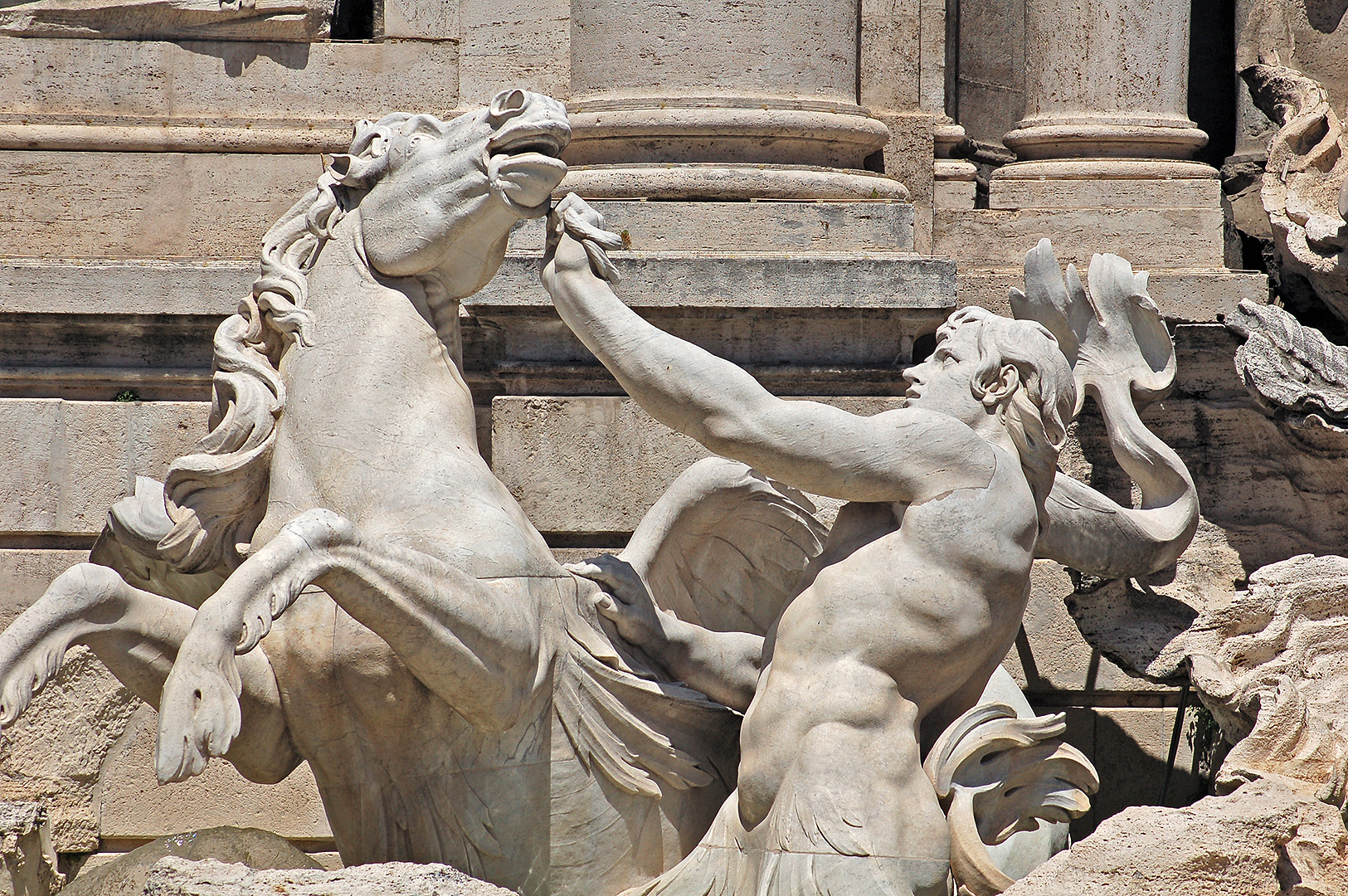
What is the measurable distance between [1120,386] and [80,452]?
331cm

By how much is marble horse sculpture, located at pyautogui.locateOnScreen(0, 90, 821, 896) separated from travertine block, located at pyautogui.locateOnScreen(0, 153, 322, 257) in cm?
187

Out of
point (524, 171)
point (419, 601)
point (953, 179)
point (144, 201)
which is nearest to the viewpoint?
point (419, 601)

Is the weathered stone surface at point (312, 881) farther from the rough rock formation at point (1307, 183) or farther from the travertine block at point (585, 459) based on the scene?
the rough rock formation at point (1307, 183)

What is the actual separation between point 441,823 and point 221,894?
0.57 meters

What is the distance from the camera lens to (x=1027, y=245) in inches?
243

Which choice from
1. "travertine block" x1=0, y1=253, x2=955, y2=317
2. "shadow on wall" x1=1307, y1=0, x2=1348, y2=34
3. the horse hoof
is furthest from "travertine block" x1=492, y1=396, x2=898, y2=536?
"shadow on wall" x1=1307, y1=0, x2=1348, y2=34

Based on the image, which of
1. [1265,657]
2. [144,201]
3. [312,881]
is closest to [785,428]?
[312,881]

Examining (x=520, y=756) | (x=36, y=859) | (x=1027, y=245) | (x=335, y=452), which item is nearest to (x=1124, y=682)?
(x=1027, y=245)

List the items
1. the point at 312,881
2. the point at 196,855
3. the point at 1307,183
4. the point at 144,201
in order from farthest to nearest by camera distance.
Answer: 1. the point at 1307,183
2. the point at 144,201
3. the point at 196,855
4. the point at 312,881

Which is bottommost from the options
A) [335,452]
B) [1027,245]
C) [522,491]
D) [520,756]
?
[520,756]

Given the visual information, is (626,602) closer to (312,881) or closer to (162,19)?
(312,881)

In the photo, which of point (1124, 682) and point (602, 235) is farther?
point (1124, 682)

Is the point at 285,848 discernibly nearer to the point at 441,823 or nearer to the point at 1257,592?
the point at 441,823

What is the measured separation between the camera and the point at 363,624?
10.9 ft
